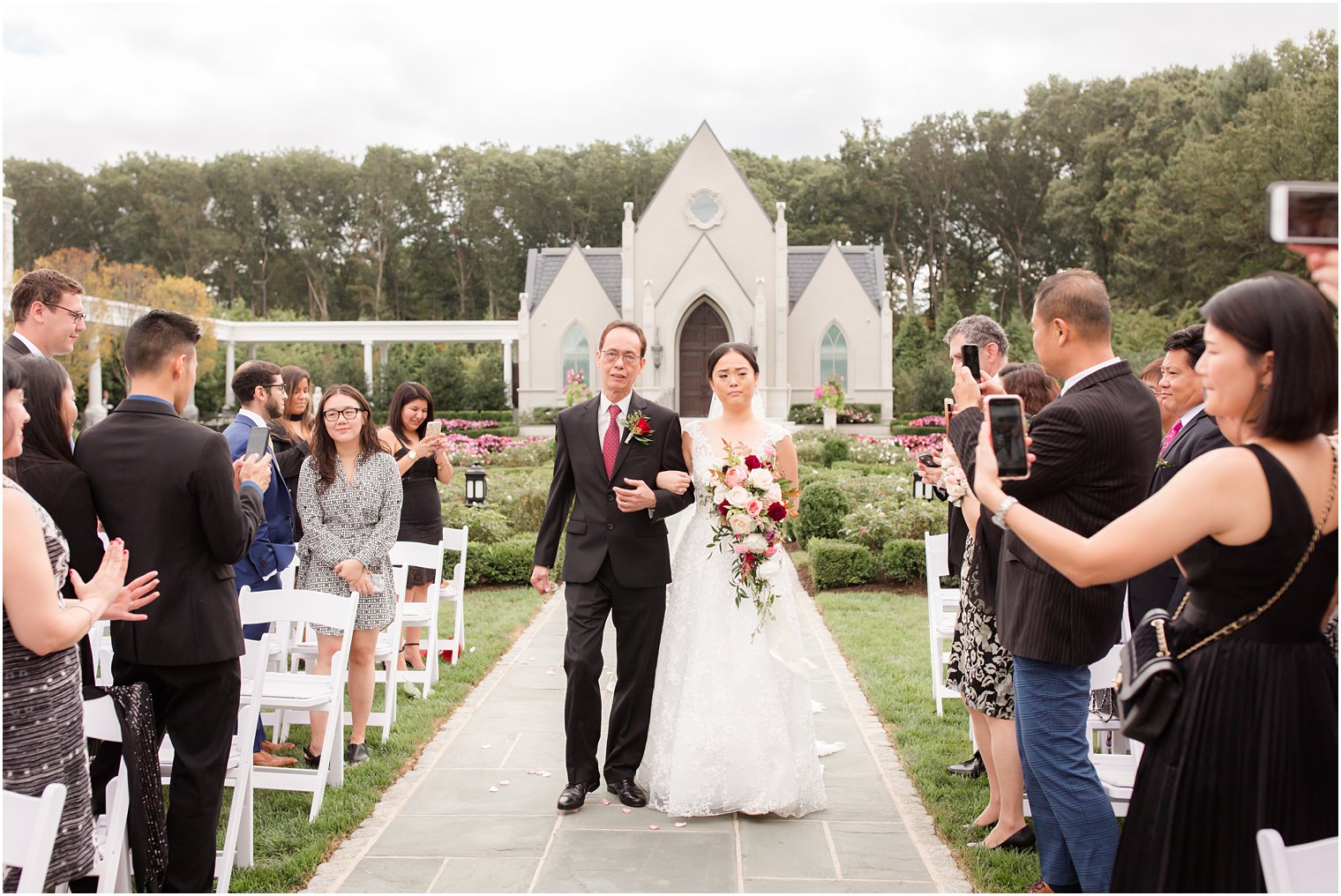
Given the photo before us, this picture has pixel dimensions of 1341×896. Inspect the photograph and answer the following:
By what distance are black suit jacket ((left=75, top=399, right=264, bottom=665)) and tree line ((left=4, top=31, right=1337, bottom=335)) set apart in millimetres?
43437

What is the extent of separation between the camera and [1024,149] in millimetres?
54062

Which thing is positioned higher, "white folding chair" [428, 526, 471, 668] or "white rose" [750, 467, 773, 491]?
"white rose" [750, 467, 773, 491]

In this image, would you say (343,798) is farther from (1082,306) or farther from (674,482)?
(1082,306)

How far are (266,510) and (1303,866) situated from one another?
17.1 ft

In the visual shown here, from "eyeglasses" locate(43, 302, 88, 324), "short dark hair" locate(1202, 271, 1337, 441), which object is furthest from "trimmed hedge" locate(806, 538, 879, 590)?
"short dark hair" locate(1202, 271, 1337, 441)

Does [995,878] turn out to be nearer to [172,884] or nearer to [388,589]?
[172,884]

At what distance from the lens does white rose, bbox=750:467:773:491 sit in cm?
484

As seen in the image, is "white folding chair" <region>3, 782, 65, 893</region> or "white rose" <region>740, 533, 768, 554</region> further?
"white rose" <region>740, 533, 768, 554</region>

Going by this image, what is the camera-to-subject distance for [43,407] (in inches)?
141

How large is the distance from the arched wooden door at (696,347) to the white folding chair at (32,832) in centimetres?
3211

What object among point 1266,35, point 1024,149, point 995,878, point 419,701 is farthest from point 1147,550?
point 1024,149

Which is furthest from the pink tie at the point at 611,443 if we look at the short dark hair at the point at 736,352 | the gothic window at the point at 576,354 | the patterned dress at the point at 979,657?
the gothic window at the point at 576,354

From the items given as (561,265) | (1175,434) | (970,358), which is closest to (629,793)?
(970,358)

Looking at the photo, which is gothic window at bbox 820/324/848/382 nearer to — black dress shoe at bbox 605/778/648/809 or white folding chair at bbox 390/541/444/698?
white folding chair at bbox 390/541/444/698
